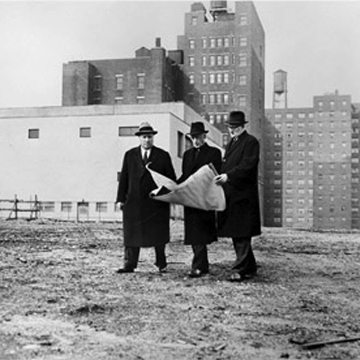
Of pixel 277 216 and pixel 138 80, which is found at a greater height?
pixel 138 80

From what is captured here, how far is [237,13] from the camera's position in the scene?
284 feet

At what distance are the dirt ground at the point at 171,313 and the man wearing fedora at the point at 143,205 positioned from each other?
1.26 ft

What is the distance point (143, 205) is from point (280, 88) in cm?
11603

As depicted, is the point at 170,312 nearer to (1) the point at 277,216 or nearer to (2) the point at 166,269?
(2) the point at 166,269

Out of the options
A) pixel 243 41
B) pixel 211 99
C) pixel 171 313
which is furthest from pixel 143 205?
pixel 243 41

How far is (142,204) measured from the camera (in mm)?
8188

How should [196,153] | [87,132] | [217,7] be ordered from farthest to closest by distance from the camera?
[217,7] < [87,132] < [196,153]

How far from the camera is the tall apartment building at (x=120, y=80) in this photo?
74375 mm

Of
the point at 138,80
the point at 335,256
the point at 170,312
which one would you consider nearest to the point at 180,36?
the point at 138,80

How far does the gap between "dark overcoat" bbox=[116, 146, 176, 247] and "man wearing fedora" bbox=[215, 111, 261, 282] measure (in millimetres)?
909

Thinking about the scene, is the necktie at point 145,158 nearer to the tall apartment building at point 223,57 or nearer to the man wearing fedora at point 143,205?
the man wearing fedora at point 143,205

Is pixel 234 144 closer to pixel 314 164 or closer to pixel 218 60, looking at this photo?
pixel 218 60

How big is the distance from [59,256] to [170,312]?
561 centimetres

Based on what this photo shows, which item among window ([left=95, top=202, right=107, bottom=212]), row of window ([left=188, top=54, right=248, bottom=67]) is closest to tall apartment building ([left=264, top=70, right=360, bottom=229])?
row of window ([left=188, top=54, right=248, bottom=67])
